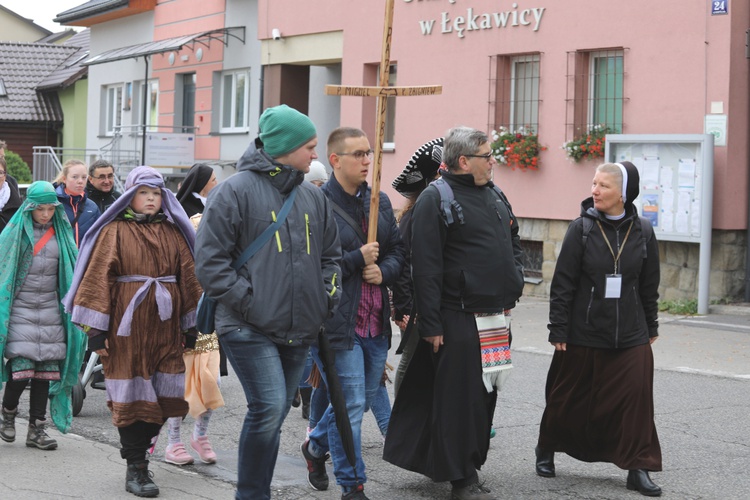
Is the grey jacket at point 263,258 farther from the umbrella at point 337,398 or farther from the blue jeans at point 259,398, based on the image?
the umbrella at point 337,398

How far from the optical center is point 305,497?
6309mm

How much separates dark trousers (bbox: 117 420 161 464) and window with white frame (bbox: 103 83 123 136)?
84.6 feet

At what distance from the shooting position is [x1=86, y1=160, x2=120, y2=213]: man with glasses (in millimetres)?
9711

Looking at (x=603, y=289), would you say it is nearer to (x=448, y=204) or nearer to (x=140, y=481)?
(x=448, y=204)

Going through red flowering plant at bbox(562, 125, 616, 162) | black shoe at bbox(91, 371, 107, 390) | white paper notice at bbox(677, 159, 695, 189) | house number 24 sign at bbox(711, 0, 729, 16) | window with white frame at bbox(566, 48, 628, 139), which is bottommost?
black shoe at bbox(91, 371, 107, 390)

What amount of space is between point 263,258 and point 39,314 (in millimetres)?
2799

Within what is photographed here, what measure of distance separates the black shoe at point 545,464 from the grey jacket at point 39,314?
3074mm

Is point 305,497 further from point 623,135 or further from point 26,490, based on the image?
point 623,135

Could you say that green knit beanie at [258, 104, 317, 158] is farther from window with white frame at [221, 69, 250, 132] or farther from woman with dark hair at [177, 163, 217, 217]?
window with white frame at [221, 69, 250, 132]

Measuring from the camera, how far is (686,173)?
47.2 ft

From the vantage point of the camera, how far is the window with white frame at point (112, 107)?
104ft

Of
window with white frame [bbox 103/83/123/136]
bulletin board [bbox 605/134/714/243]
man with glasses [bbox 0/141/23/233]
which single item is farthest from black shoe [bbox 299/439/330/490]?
window with white frame [bbox 103/83/123/136]

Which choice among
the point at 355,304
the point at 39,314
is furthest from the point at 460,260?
the point at 39,314

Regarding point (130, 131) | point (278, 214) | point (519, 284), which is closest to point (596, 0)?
point (519, 284)
